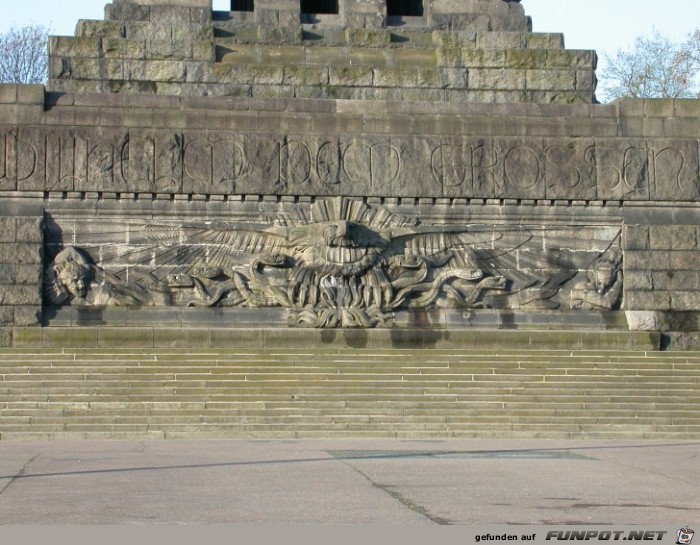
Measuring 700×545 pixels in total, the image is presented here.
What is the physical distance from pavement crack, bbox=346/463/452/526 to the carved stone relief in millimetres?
9360

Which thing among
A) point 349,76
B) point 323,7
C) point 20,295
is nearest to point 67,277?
point 20,295

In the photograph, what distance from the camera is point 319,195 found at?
2189 centimetres

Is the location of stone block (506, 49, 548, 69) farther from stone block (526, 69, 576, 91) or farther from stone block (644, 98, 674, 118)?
stone block (644, 98, 674, 118)

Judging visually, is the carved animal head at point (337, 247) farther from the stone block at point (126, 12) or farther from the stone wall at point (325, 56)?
the stone block at point (126, 12)

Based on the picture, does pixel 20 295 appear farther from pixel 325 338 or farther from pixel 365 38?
pixel 365 38

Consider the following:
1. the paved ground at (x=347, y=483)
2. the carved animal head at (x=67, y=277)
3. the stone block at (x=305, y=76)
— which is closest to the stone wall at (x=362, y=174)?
the carved animal head at (x=67, y=277)

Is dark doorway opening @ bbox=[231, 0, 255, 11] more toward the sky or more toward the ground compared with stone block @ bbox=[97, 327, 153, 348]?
more toward the sky

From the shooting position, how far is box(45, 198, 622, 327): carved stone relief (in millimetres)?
21516

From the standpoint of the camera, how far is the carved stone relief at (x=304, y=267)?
2152 centimetres

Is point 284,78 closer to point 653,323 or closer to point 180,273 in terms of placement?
point 180,273

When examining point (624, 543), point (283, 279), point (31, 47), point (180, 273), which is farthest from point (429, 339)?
point (31, 47)

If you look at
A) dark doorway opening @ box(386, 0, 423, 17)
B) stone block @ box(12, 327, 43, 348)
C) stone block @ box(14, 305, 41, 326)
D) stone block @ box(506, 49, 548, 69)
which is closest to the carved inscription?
stone block @ box(14, 305, 41, 326)

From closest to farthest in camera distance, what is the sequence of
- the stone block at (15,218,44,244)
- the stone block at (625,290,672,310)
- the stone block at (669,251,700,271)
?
the stone block at (15,218,44,244) < the stone block at (625,290,672,310) < the stone block at (669,251,700,271)

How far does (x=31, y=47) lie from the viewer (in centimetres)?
4312
